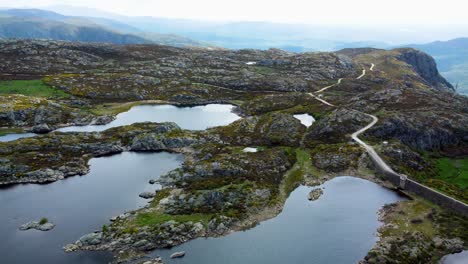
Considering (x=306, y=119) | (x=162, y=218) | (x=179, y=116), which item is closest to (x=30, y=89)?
(x=179, y=116)

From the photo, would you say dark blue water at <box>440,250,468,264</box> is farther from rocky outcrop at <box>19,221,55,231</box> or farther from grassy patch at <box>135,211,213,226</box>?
rocky outcrop at <box>19,221,55,231</box>

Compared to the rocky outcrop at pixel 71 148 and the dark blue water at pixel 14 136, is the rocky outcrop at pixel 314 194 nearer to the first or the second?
the rocky outcrop at pixel 71 148


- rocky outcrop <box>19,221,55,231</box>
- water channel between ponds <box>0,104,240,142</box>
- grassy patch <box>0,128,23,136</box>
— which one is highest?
water channel between ponds <box>0,104,240,142</box>

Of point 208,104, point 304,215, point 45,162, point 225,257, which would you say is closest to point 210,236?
point 225,257

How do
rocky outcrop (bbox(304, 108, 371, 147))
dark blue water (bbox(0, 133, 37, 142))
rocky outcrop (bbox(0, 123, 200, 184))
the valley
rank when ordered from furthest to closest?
rocky outcrop (bbox(304, 108, 371, 147)) → dark blue water (bbox(0, 133, 37, 142)) → rocky outcrop (bbox(0, 123, 200, 184)) → the valley

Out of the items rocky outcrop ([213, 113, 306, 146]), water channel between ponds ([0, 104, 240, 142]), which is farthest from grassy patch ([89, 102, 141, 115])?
rocky outcrop ([213, 113, 306, 146])

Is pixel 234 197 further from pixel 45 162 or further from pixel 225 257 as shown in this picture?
pixel 45 162

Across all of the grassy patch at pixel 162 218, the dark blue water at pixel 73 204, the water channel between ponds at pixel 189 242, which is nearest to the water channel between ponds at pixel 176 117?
the dark blue water at pixel 73 204
